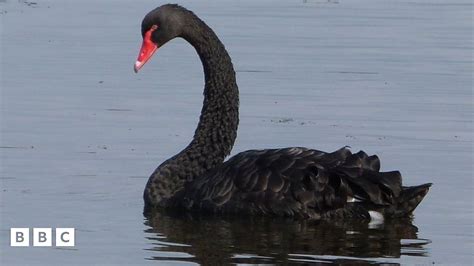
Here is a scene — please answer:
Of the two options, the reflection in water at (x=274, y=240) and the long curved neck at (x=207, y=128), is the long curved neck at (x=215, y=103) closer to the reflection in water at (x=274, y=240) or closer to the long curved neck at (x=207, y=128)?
the long curved neck at (x=207, y=128)

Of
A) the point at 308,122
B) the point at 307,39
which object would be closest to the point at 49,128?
the point at 308,122

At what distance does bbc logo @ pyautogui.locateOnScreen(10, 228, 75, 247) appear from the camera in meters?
8.24

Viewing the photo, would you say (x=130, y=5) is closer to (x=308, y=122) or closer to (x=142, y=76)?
(x=142, y=76)

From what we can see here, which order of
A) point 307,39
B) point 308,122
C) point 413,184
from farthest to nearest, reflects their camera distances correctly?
1. point 307,39
2. point 308,122
3. point 413,184

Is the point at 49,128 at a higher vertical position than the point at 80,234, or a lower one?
higher

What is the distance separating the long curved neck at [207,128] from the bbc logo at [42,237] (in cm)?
116

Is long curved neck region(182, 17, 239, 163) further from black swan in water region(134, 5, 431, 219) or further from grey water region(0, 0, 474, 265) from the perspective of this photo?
grey water region(0, 0, 474, 265)

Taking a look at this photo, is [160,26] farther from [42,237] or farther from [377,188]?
[42,237]

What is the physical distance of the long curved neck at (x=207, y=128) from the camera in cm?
973

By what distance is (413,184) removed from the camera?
9938mm

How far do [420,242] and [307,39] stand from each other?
8378mm

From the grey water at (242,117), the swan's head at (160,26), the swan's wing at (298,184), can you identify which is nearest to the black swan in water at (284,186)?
the swan's wing at (298,184)

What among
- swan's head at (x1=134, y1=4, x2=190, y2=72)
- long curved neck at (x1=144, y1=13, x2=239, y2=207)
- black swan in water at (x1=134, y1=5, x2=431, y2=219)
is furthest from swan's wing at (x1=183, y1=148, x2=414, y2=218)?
swan's head at (x1=134, y1=4, x2=190, y2=72)

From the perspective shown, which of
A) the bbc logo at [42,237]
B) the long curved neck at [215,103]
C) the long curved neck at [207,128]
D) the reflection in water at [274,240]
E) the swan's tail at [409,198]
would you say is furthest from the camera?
the long curved neck at [215,103]
